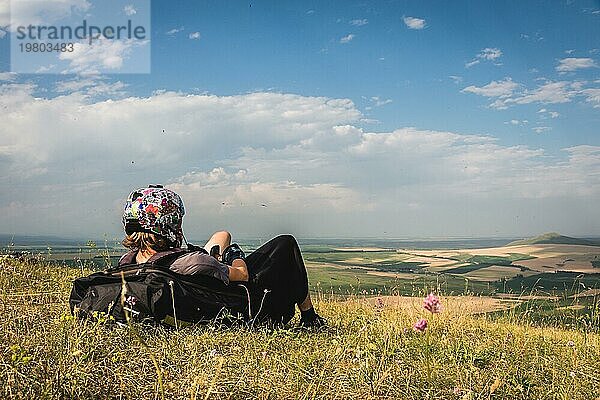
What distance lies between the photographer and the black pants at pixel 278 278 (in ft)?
21.6

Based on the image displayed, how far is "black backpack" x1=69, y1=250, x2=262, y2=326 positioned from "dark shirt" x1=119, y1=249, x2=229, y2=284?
53mm

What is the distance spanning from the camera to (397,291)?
990cm

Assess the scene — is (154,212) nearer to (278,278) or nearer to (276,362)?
(278,278)

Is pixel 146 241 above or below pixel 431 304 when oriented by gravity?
above

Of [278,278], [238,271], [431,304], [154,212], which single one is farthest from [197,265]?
[431,304]

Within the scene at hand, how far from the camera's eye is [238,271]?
629 cm

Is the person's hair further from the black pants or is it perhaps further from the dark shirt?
the black pants

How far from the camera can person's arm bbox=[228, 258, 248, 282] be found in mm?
6238

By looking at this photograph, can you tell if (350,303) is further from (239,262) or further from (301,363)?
(301,363)

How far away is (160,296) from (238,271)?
867 millimetres

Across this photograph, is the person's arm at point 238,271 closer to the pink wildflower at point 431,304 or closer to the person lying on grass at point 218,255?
the person lying on grass at point 218,255

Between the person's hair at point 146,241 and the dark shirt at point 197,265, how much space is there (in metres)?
0.07

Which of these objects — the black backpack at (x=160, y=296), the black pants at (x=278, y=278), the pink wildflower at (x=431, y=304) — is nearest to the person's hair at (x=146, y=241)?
the black backpack at (x=160, y=296)

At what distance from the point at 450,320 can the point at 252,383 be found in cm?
413
